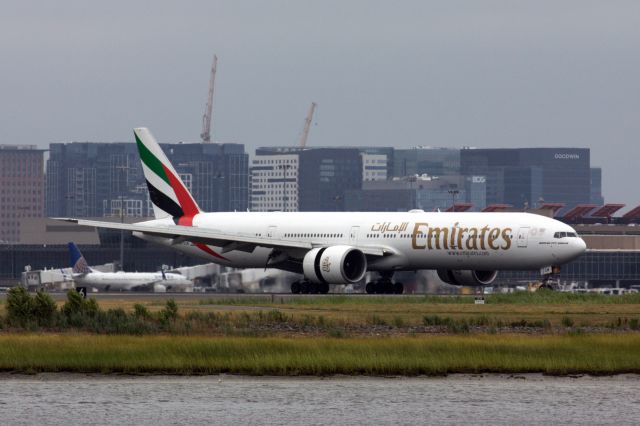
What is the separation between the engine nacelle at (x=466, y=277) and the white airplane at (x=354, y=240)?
6 centimetres

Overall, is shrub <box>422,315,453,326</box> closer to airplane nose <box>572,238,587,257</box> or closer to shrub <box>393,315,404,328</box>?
shrub <box>393,315,404,328</box>

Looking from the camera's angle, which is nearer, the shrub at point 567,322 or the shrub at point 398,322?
the shrub at point 398,322

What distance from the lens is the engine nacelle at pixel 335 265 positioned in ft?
270

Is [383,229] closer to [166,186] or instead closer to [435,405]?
[166,186]

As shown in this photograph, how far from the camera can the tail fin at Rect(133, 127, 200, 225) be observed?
93.8 meters

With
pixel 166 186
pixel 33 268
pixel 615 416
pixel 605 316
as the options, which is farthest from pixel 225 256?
pixel 33 268

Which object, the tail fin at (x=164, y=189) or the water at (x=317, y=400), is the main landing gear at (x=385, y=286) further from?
the water at (x=317, y=400)

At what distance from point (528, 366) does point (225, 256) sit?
4849cm

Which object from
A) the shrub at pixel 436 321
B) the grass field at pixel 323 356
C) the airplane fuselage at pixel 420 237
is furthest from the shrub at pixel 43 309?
the airplane fuselage at pixel 420 237

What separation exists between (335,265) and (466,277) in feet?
26.9

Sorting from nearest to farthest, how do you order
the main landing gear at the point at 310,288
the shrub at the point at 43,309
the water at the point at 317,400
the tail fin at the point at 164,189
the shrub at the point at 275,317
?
1. the water at the point at 317,400
2. the shrub at the point at 43,309
3. the shrub at the point at 275,317
4. the main landing gear at the point at 310,288
5. the tail fin at the point at 164,189

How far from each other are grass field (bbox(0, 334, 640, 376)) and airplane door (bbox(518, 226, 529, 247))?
31320 millimetres

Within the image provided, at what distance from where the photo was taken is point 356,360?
1751 inches

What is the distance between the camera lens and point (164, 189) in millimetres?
93938
